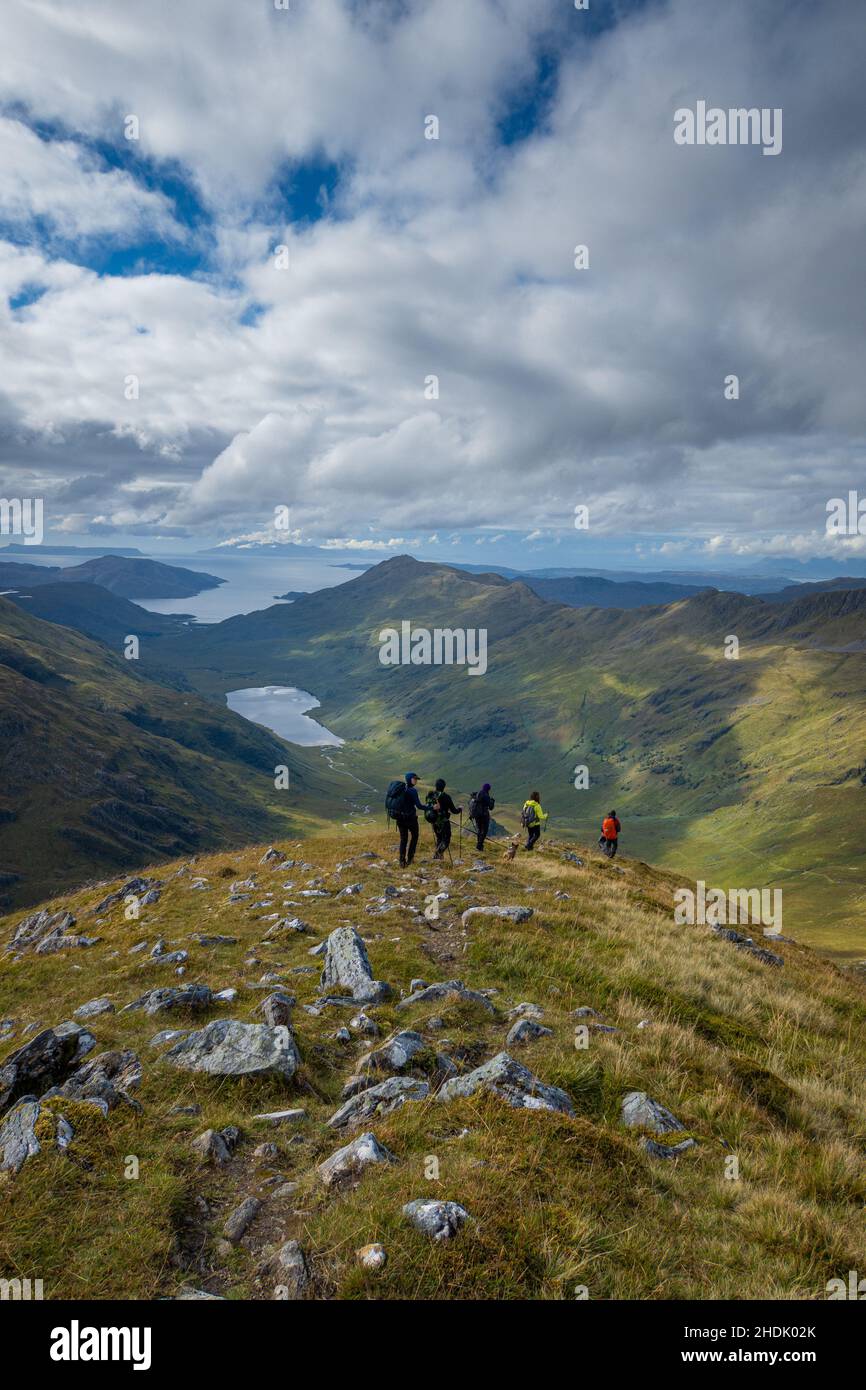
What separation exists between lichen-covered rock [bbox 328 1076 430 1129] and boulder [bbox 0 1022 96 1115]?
4.75m

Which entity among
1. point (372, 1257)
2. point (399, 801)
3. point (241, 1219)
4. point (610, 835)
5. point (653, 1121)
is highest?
point (399, 801)

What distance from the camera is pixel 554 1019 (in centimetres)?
1191

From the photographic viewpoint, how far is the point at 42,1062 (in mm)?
10188

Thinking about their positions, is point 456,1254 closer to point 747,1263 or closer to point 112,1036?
point 747,1263

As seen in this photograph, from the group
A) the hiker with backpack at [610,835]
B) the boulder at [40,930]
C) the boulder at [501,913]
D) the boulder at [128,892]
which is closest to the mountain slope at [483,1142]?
the boulder at [501,913]

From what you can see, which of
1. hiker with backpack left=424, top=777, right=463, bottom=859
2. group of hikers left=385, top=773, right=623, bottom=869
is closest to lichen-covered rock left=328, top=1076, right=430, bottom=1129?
group of hikers left=385, top=773, right=623, bottom=869

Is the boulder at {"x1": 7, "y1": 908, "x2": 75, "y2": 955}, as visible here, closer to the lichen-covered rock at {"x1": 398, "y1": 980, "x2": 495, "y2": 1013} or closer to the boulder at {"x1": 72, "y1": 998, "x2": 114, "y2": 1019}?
the boulder at {"x1": 72, "y1": 998, "x2": 114, "y2": 1019}

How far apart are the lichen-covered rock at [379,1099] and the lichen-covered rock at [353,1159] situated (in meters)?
1.00

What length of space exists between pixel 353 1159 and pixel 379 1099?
1.60 m

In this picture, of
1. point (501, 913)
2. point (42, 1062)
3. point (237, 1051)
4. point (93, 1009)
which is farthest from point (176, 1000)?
point (501, 913)

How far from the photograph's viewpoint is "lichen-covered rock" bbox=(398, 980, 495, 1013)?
12.5m

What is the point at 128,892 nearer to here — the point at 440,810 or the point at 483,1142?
the point at 440,810

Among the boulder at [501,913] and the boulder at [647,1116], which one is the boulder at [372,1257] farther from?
the boulder at [501,913]
